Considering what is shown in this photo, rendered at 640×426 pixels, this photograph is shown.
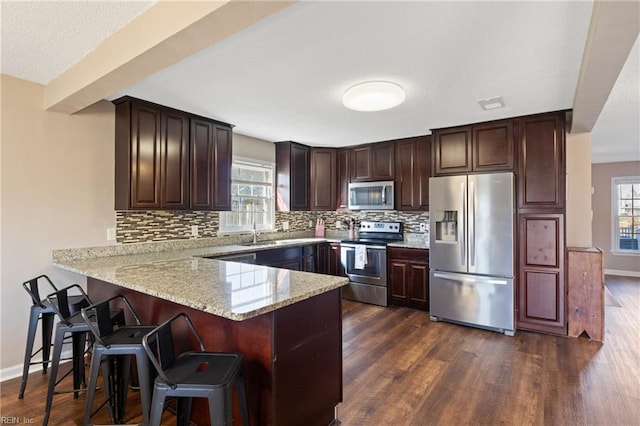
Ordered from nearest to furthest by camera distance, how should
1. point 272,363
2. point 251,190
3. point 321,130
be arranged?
point 272,363
point 321,130
point 251,190

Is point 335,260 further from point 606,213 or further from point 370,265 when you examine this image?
point 606,213

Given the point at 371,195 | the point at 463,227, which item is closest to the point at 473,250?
the point at 463,227

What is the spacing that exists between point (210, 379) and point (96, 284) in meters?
1.99

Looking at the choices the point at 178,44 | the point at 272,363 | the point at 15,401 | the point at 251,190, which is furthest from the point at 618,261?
the point at 15,401

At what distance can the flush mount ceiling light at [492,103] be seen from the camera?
2959 mm

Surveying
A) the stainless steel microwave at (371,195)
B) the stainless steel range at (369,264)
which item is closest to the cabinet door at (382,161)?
the stainless steel microwave at (371,195)

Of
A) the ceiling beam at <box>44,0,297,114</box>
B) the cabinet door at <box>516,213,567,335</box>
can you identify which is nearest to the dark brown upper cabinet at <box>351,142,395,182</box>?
the cabinet door at <box>516,213,567,335</box>

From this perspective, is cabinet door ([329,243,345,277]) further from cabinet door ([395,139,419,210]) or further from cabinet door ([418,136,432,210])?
cabinet door ([418,136,432,210])

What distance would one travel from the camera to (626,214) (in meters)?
6.55

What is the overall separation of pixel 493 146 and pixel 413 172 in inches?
43.4

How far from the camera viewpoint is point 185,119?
3.40m

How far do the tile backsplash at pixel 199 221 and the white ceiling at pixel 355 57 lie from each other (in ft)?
3.76

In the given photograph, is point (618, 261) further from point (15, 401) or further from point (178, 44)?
point (15, 401)

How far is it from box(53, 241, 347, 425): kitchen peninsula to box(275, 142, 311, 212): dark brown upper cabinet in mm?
2586
